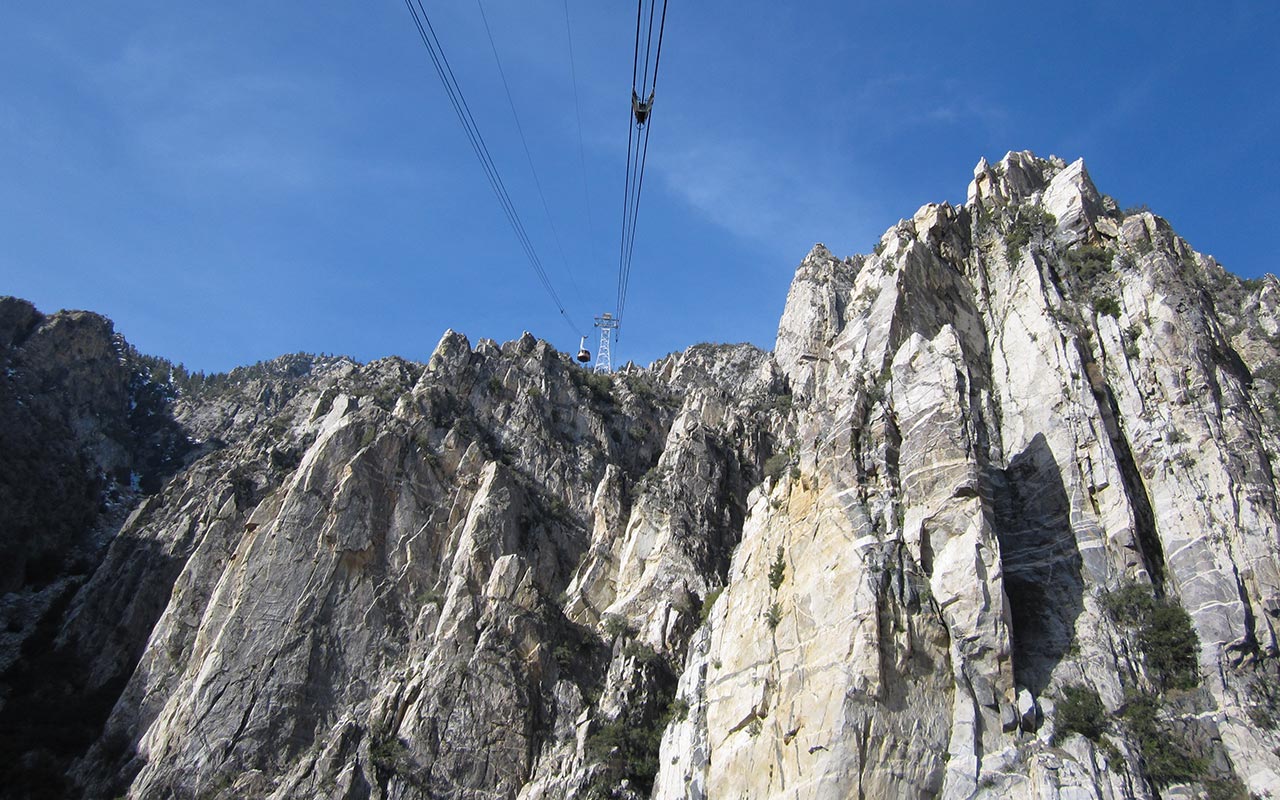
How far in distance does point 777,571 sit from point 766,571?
1.16 metres

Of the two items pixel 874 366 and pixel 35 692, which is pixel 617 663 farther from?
pixel 35 692

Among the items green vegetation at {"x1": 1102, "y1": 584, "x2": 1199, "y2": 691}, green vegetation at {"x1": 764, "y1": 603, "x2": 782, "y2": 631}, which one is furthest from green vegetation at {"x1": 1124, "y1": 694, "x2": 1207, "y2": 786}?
green vegetation at {"x1": 764, "y1": 603, "x2": 782, "y2": 631}

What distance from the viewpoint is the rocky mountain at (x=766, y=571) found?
1390 inches

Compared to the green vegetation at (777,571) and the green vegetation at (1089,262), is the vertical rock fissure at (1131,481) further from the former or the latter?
the green vegetation at (777,571)

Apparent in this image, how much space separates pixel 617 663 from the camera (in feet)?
166

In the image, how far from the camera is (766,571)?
1700 inches

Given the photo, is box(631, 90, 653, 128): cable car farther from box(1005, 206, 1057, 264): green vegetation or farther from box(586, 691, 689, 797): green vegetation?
box(1005, 206, 1057, 264): green vegetation

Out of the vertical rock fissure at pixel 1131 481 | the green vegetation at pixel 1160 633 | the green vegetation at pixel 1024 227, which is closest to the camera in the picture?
the green vegetation at pixel 1160 633

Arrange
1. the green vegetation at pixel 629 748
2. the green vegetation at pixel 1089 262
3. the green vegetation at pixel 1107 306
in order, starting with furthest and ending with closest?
the green vegetation at pixel 1089 262 → the green vegetation at pixel 1107 306 → the green vegetation at pixel 629 748

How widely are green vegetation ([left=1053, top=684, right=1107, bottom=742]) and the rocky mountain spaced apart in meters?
0.13

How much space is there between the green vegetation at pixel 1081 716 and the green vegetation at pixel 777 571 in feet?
A: 38.0

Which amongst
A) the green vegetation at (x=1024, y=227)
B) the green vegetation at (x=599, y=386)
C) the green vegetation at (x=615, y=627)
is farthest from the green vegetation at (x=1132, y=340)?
the green vegetation at (x=599, y=386)

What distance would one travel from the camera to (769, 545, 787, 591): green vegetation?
41719 mm

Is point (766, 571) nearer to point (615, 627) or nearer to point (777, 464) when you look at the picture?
point (615, 627)
